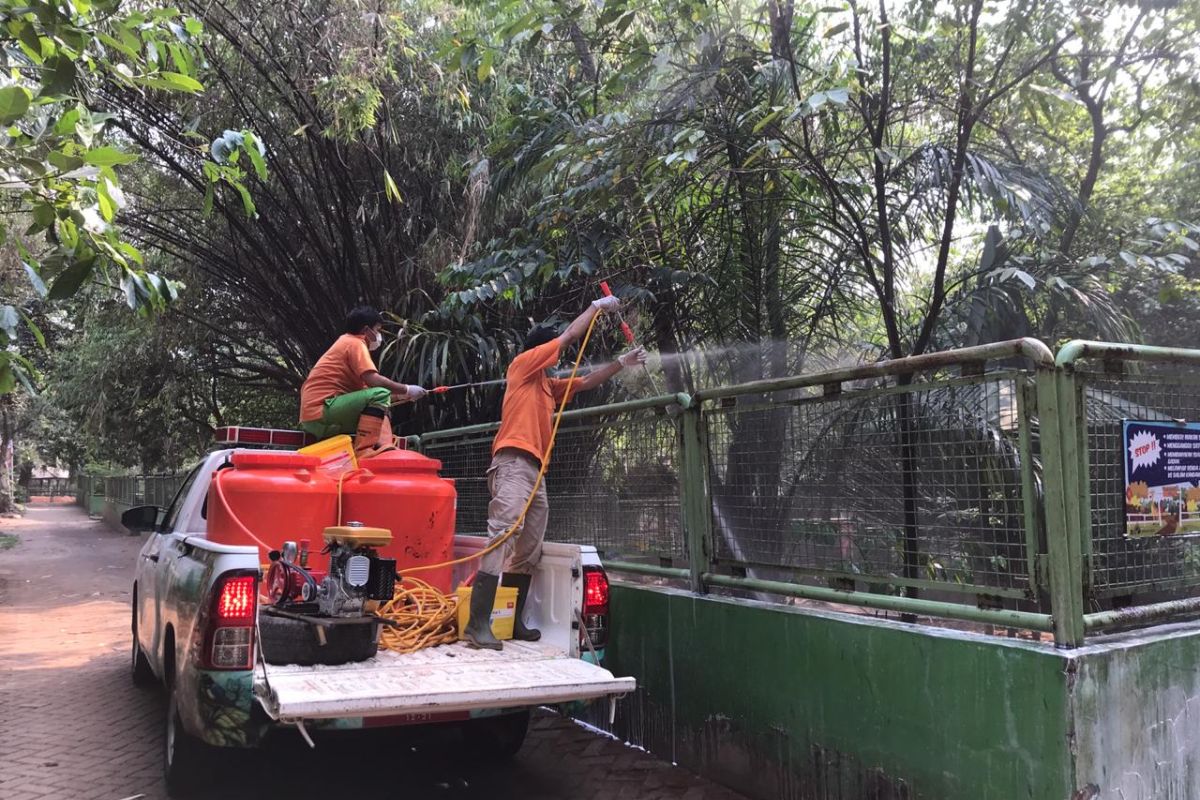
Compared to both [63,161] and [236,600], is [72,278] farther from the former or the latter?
[236,600]

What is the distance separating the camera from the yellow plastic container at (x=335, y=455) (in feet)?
16.9

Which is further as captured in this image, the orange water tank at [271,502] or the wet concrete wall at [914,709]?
the orange water tank at [271,502]

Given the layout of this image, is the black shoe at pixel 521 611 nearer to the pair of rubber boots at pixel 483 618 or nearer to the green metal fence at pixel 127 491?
the pair of rubber boots at pixel 483 618

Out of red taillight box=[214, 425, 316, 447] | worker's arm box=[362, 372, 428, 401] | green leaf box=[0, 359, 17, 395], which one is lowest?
red taillight box=[214, 425, 316, 447]

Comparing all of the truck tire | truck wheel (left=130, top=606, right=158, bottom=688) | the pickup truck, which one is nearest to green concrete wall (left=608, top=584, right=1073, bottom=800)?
the pickup truck

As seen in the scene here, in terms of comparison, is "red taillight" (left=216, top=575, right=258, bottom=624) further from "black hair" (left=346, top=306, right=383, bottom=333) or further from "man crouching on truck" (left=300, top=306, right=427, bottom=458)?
"black hair" (left=346, top=306, right=383, bottom=333)

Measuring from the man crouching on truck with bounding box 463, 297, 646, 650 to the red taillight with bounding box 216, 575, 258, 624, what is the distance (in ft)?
4.12

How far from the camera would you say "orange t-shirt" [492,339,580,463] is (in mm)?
5074

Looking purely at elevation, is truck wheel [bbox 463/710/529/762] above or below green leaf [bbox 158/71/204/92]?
below

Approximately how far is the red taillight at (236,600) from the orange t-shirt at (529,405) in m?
1.70

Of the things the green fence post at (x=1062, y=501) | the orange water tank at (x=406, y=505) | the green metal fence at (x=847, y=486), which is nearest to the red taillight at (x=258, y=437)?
the orange water tank at (x=406, y=505)

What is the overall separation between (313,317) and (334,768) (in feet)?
23.8

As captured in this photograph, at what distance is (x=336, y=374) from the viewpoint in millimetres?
6312

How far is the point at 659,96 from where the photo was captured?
6320 mm
